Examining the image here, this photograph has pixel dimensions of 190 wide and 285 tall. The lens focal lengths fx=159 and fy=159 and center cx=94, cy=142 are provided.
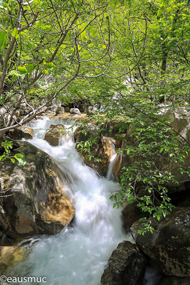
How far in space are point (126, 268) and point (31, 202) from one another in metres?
2.96

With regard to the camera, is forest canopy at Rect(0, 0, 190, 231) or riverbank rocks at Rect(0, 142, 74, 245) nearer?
forest canopy at Rect(0, 0, 190, 231)

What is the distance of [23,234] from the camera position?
4.61 meters

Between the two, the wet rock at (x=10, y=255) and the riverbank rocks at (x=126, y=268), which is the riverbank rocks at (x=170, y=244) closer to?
the riverbank rocks at (x=126, y=268)

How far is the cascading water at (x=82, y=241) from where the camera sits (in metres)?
3.99

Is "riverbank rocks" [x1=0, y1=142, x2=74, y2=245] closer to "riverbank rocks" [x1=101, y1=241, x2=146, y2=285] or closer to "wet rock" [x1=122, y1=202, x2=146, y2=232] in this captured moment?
"wet rock" [x1=122, y1=202, x2=146, y2=232]

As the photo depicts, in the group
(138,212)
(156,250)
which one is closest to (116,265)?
(156,250)

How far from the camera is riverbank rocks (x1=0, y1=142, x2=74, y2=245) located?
14.7 ft

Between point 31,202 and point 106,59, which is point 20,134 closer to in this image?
point 31,202

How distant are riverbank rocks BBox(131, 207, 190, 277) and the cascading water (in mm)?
1427

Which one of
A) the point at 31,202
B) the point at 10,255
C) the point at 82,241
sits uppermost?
the point at 31,202

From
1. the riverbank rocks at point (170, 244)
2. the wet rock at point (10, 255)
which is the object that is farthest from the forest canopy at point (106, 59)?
the wet rock at point (10, 255)

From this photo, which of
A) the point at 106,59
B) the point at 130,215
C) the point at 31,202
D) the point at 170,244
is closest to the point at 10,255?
the point at 31,202

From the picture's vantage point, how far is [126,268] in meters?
3.46

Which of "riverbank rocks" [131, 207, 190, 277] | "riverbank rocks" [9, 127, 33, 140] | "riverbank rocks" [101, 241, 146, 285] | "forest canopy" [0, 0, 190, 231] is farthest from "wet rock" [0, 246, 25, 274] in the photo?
"riverbank rocks" [9, 127, 33, 140]
